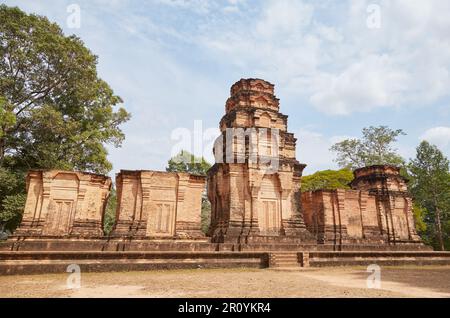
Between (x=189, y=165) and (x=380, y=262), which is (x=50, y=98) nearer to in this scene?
(x=189, y=165)

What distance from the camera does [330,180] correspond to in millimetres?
33812

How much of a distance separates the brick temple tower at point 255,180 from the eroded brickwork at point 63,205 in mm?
6576

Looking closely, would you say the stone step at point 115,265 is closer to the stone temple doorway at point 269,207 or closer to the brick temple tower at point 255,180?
the brick temple tower at point 255,180

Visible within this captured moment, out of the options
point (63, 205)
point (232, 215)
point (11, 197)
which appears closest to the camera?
point (63, 205)

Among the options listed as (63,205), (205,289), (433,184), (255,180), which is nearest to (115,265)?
(205,289)

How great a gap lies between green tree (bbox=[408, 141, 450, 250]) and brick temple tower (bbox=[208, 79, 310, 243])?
24830 millimetres

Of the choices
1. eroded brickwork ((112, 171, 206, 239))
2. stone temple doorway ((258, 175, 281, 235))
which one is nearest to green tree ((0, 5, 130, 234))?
eroded brickwork ((112, 171, 206, 239))

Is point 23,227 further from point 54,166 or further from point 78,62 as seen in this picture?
point 78,62

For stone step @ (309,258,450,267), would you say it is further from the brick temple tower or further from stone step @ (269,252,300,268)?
the brick temple tower

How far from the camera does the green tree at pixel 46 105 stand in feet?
66.5

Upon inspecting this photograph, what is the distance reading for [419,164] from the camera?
36.8 metres

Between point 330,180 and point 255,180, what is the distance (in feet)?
63.3

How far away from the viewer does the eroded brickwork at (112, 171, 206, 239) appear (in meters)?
15.6
